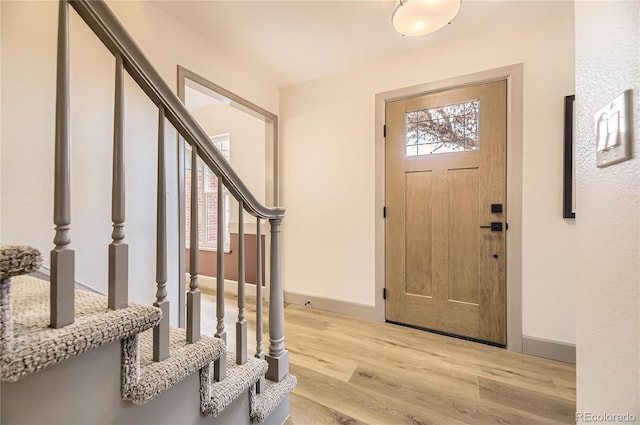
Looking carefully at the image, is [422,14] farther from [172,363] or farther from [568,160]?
[172,363]

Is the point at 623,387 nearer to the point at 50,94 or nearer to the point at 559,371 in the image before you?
the point at 559,371

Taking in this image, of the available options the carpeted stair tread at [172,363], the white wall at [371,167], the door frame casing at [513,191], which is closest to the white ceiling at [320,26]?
the white wall at [371,167]

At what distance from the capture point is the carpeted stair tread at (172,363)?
0.71 metres

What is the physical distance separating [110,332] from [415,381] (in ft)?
5.70

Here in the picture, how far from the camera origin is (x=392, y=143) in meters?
2.52

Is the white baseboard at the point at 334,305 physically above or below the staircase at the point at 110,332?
below

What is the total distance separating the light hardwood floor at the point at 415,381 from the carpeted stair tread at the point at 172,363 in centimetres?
80

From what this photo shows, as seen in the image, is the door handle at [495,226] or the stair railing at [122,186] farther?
the door handle at [495,226]

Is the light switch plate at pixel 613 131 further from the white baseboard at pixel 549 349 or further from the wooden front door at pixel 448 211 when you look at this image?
the white baseboard at pixel 549 349

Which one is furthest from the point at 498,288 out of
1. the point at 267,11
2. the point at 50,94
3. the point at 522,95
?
the point at 50,94

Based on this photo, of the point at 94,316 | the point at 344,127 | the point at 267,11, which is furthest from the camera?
the point at 344,127

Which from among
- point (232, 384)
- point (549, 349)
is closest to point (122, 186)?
point (232, 384)

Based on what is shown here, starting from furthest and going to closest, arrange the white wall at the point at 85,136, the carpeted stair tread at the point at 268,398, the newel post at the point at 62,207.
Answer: the white wall at the point at 85,136 → the carpeted stair tread at the point at 268,398 → the newel post at the point at 62,207

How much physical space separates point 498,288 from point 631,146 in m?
2.01
